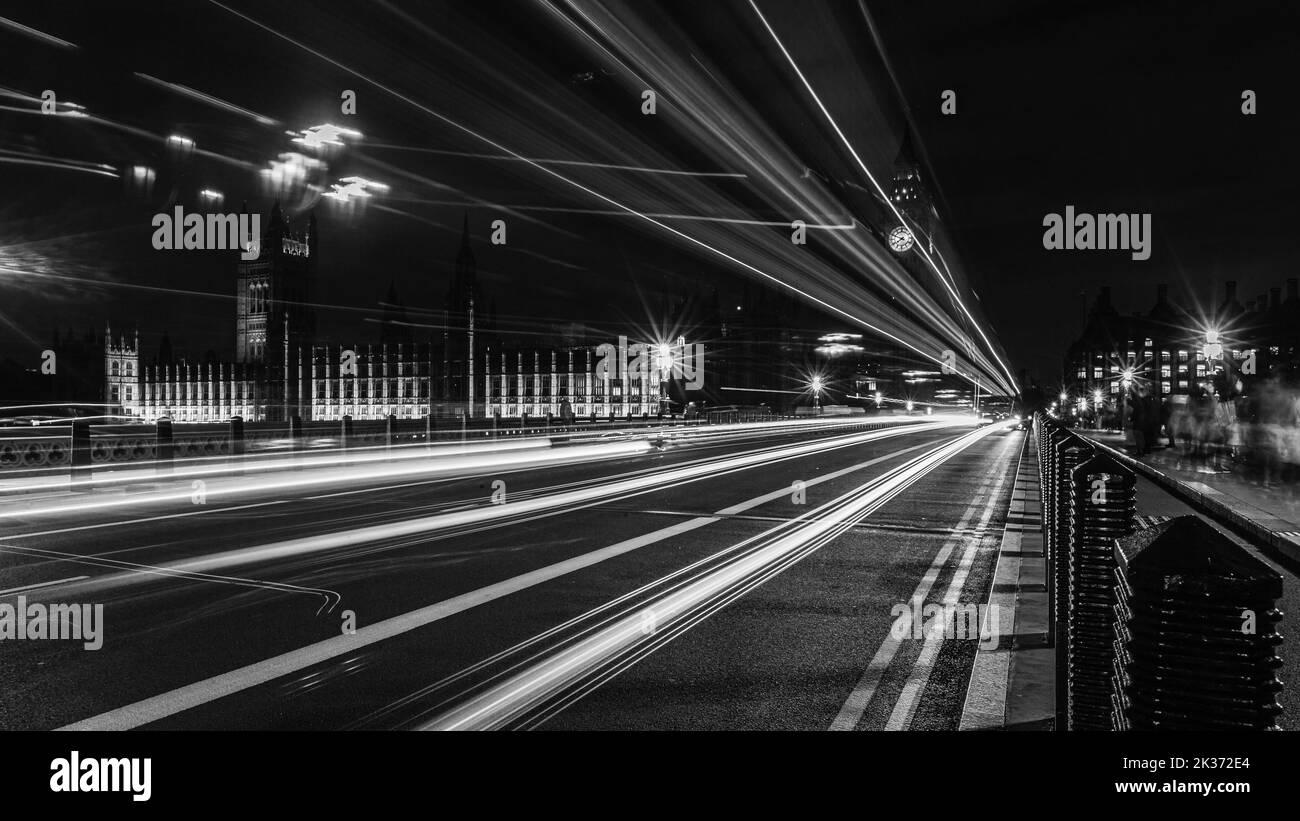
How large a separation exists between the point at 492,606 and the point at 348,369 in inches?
5442

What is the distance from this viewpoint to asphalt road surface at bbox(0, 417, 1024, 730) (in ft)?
14.8

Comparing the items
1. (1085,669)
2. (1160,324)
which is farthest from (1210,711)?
(1160,324)

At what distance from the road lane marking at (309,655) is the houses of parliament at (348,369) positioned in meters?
110

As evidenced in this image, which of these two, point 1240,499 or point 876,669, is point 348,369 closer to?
point 1240,499

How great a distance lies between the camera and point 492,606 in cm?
684

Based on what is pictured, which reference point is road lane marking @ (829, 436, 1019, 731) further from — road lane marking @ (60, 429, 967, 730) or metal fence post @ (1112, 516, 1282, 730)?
road lane marking @ (60, 429, 967, 730)

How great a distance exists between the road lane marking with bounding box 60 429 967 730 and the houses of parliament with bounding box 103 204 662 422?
110303mm

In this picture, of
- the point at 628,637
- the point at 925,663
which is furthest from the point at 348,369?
the point at 925,663

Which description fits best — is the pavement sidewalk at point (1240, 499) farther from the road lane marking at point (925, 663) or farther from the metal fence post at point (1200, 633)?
the metal fence post at point (1200, 633)

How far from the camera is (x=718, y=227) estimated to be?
31109 millimetres

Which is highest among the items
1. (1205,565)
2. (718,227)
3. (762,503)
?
(718,227)
